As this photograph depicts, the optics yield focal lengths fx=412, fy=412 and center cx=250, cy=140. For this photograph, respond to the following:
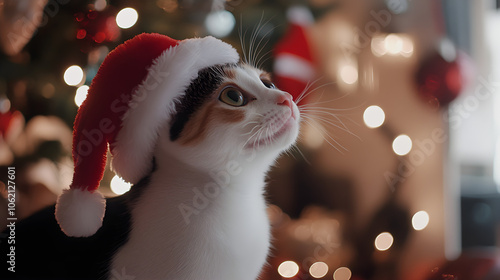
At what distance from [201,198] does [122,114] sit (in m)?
0.15

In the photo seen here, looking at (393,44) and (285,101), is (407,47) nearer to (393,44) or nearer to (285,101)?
(393,44)

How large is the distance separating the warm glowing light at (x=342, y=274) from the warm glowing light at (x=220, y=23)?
67 centimetres

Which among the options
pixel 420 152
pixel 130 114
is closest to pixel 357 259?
pixel 420 152

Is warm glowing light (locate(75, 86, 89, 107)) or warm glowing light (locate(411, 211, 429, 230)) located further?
warm glowing light (locate(411, 211, 429, 230))

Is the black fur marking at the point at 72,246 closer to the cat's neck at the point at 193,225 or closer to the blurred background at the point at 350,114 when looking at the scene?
the cat's neck at the point at 193,225

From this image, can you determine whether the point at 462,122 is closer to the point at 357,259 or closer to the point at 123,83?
the point at 357,259

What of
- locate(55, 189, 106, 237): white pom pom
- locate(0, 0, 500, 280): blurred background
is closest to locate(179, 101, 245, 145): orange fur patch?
locate(55, 189, 106, 237): white pom pom

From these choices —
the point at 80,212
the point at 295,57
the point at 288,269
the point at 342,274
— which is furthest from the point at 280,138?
the point at 342,274

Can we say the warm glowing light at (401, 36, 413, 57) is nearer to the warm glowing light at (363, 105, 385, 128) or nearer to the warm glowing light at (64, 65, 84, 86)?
the warm glowing light at (363, 105, 385, 128)

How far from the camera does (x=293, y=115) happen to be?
0.56 meters

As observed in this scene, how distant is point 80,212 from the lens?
20.4 inches

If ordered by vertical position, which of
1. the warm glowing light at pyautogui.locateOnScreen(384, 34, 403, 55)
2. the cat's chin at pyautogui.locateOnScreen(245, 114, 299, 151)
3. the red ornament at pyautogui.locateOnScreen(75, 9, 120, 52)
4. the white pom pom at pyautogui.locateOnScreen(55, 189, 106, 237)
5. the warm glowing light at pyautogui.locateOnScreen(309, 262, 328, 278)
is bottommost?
the warm glowing light at pyautogui.locateOnScreen(309, 262, 328, 278)

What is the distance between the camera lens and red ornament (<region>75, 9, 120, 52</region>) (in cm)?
75

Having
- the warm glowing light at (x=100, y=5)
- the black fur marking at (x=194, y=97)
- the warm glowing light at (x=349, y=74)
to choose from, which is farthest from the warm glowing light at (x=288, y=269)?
the warm glowing light at (x=100, y=5)
